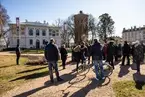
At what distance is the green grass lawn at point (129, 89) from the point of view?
8.09 metres

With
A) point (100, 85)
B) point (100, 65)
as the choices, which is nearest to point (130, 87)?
point (100, 85)

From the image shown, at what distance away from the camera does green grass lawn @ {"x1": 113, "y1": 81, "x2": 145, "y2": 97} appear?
318 inches

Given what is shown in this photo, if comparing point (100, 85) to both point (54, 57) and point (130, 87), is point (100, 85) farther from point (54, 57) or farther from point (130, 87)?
point (54, 57)

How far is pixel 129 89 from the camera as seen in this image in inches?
348

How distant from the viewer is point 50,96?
7992mm

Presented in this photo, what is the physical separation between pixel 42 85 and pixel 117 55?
40.0 ft

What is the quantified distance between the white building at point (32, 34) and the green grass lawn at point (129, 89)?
208 feet

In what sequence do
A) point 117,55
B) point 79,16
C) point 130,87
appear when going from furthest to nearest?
point 79,16, point 117,55, point 130,87

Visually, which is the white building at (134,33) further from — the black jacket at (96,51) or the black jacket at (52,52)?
the black jacket at (52,52)

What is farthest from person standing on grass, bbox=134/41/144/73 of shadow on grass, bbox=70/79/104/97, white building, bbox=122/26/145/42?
white building, bbox=122/26/145/42

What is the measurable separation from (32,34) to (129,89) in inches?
2749

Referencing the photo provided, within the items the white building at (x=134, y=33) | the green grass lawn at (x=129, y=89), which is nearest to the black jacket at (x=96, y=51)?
the green grass lawn at (x=129, y=89)

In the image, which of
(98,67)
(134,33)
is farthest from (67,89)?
(134,33)

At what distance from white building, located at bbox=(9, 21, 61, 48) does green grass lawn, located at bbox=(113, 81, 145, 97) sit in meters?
63.4
